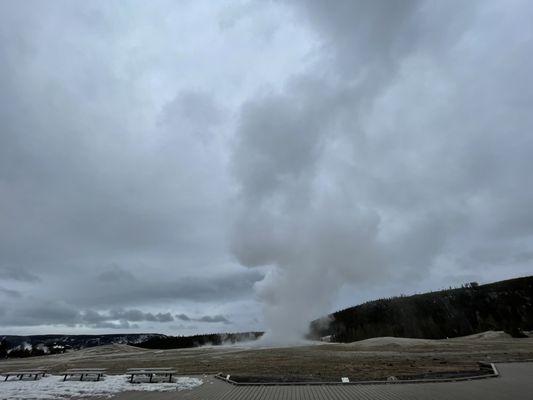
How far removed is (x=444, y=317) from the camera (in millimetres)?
185375

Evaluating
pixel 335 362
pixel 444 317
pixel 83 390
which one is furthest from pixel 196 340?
pixel 83 390

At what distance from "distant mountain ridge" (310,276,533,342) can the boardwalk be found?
147802 mm

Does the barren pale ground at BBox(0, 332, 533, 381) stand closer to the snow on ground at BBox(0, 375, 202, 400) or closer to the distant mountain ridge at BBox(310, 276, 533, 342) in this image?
the snow on ground at BBox(0, 375, 202, 400)

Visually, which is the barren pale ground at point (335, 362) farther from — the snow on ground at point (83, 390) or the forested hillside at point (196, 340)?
the forested hillside at point (196, 340)

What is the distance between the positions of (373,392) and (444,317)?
617ft

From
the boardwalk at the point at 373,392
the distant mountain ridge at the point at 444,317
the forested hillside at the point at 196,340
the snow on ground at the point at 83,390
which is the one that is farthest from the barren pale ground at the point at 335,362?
the distant mountain ridge at the point at 444,317

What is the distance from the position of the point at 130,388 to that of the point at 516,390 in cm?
1848

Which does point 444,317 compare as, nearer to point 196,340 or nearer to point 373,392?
point 196,340

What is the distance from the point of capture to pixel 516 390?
59.1 ft

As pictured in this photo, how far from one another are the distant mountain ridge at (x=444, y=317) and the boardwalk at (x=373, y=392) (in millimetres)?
147802

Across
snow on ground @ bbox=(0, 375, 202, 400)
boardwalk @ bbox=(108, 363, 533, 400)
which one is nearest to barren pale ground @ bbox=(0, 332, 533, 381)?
boardwalk @ bbox=(108, 363, 533, 400)

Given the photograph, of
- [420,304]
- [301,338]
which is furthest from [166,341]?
[420,304]

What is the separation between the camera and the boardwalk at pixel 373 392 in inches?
669

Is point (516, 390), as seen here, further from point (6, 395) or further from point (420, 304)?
point (420, 304)
